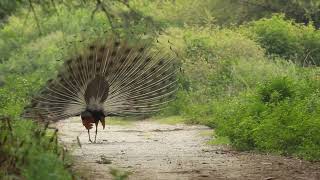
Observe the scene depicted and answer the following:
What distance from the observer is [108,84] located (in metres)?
15.6

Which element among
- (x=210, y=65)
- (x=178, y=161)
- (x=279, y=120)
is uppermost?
(x=210, y=65)

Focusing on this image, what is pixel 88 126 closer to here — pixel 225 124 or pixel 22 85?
pixel 225 124

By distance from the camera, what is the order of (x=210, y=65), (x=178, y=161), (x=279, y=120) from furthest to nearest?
1. (x=210, y=65)
2. (x=279, y=120)
3. (x=178, y=161)

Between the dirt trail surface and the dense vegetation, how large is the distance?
0.73 m

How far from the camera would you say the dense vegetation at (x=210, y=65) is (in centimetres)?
832

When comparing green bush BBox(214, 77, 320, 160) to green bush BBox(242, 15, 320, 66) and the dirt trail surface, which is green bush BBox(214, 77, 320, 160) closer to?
the dirt trail surface

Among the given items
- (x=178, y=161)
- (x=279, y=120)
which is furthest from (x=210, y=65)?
(x=178, y=161)

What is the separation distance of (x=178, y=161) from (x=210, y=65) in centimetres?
1618

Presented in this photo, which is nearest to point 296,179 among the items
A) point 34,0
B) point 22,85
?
point 34,0

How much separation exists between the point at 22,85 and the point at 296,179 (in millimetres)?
11670

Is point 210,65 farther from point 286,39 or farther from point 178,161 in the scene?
point 178,161

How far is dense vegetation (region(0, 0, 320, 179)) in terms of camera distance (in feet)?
27.3

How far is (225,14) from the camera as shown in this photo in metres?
42.9

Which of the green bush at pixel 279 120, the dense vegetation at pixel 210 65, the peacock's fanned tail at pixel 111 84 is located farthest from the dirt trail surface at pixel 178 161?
the peacock's fanned tail at pixel 111 84
